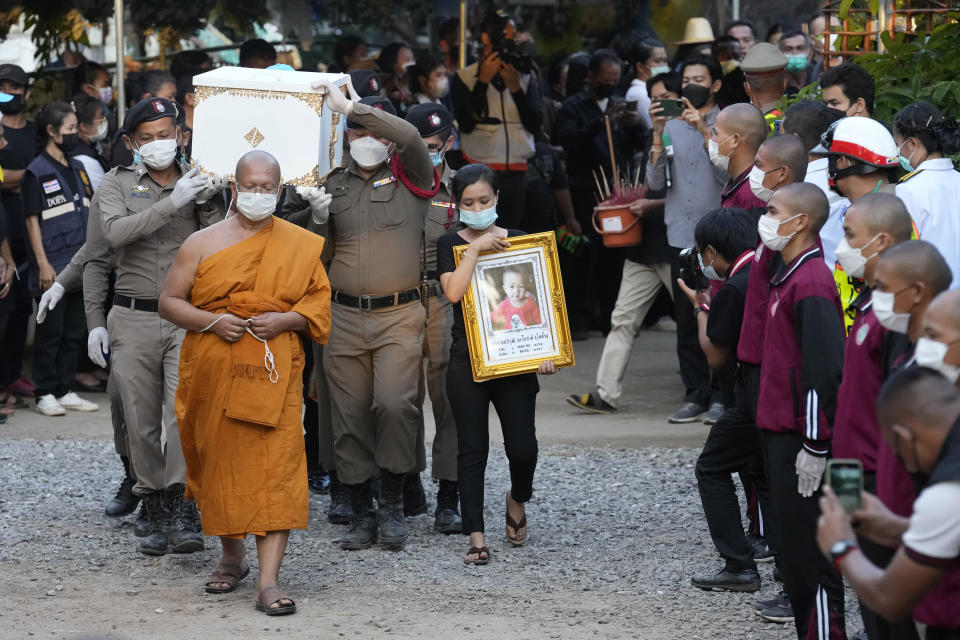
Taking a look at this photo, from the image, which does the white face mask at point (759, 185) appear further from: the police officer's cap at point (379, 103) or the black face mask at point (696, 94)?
the black face mask at point (696, 94)

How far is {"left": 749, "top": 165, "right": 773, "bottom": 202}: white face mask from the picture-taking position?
18.2 ft

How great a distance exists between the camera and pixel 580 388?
10.2 m

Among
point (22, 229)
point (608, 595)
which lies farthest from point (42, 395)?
point (608, 595)

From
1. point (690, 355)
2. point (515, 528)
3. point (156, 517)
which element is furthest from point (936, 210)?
point (156, 517)

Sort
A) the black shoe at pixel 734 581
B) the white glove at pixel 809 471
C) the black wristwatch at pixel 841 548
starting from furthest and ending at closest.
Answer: the black shoe at pixel 734 581 < the white glove at pixel 809 471 < the black wristwatch at pixel 841 548

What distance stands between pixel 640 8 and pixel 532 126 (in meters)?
2.76

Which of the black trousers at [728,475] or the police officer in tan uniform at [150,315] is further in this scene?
the police officer in tan uniform at [150,315]

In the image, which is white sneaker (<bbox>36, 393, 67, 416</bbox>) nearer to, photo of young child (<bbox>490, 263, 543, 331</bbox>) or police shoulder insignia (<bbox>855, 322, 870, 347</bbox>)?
photo of young child (<bbox>490, 263, 543, 331</bbox>)

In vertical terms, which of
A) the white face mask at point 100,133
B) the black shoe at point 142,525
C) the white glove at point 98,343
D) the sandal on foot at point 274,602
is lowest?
the black shoe at point 142,525

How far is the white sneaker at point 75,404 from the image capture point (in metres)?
9.70

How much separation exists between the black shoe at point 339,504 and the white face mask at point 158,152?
181 centimetres

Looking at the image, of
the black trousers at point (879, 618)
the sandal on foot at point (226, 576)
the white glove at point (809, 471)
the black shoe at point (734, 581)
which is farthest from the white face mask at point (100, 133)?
the black trousers at point (879, 618)

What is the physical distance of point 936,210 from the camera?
5.78m

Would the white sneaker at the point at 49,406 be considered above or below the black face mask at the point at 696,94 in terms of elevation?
below
